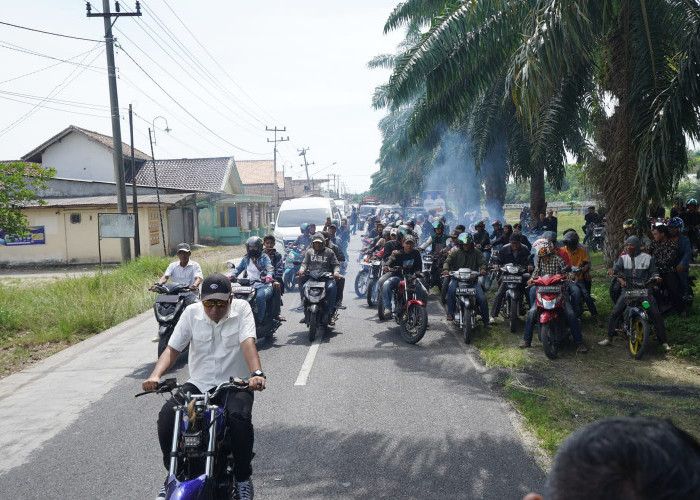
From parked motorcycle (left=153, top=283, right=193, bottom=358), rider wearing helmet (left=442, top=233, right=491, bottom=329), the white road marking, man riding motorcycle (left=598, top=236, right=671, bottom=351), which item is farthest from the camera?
rider wearing helmet (left=442, top=233, right=491, bottom=329)

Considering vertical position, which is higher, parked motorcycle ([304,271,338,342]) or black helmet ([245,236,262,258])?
black helmet ([245,236,262,258])

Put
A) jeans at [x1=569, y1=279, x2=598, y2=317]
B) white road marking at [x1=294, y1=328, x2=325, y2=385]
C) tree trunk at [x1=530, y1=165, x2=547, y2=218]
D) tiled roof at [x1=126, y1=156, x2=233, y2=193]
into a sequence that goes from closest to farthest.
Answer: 1. white road marking at [x1=294, y1=328, x2=325, y2=385]
2. jeans at [x1=569, y1=279, x2=598, y2=317]
3. tree trunk at [x1=530, y1=165, x2=547, y2=218]
4. tiled roof at [x1=126, y1=156, x2=233, y2=193]

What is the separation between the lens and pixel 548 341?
777 centimetres

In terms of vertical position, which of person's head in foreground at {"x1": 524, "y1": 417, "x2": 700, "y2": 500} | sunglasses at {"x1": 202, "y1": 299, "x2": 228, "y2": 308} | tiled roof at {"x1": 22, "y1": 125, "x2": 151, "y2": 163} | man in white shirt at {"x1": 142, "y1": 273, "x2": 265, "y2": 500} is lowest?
man in white shirt at {"x1": 142, "y1": 273, "x2": 265, "y2": 500}

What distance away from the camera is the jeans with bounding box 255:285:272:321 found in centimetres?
901

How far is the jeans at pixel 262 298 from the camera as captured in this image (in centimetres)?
901

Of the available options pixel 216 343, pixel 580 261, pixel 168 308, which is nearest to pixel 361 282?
pixel 580 261

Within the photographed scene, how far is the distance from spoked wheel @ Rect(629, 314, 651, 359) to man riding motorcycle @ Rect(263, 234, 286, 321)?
17.2 feet

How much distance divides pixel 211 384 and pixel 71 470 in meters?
1.70

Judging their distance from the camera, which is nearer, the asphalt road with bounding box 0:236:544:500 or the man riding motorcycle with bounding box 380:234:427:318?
the asphalt road with bounding box 0:236:544:500

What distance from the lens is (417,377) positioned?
7.04 m

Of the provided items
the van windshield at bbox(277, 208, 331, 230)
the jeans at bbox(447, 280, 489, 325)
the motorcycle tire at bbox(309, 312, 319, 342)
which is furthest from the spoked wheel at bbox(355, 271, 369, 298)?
the van windshield at bbox(277, 208, 331, 230)

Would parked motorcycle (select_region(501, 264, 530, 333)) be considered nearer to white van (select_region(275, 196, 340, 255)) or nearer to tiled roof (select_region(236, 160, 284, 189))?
white van (select_region(275, 196, 340, 255))

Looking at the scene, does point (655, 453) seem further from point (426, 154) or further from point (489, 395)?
point (426, 154)
